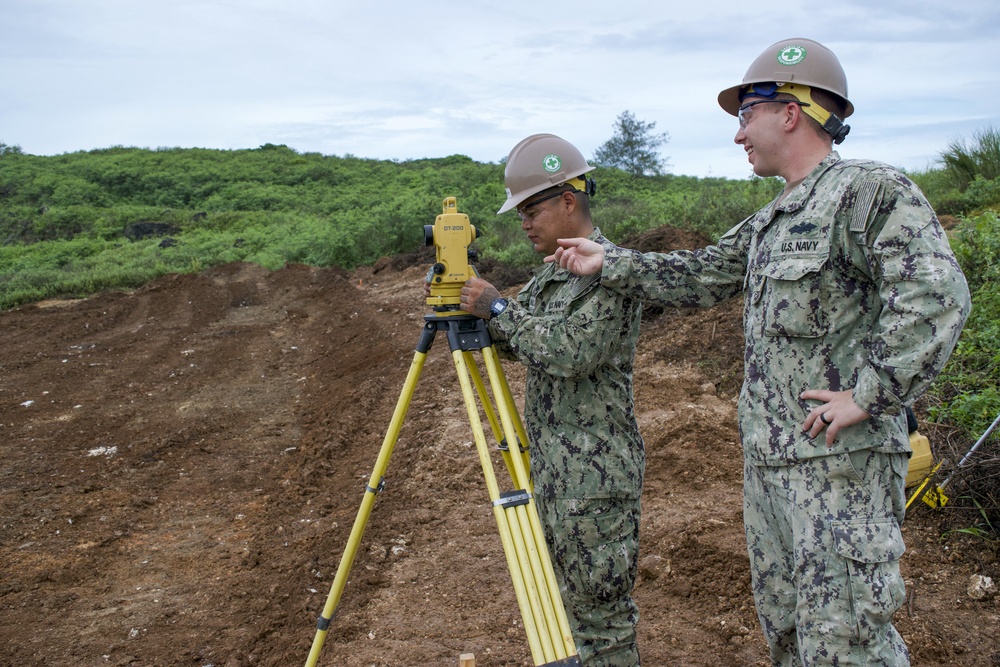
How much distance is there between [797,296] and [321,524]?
332cm

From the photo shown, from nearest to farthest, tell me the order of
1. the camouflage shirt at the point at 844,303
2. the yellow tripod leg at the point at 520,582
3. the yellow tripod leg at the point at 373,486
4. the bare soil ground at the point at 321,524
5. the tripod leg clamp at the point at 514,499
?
the camouflage shirt at the point at 844,303
the yellow tripod leg at the point at 520,582
the tripod leg clamp at the point at 514,499
the yellow tripod leg at the point at 373,486
the bare soil ground at the point at 321,524

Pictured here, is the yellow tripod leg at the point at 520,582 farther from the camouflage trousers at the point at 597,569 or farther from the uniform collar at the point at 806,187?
the uniform collar at the point at 806,187

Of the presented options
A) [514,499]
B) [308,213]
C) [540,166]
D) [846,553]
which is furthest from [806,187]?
[308,213]

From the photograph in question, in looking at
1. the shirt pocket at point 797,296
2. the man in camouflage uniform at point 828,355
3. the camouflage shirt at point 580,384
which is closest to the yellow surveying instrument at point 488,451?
the camouflage shirt at point 580,384

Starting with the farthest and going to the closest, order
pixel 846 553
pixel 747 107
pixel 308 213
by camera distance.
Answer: pixel 308 213, pixel 747 107, pixel 846 553

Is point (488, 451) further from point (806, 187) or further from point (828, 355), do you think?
point (806, 187)

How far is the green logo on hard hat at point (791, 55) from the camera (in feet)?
6.16

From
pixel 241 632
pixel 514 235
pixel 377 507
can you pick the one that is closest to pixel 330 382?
pixel 377 507

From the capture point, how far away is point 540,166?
226 centimetres

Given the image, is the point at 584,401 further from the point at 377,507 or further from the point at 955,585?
the point at 377,507

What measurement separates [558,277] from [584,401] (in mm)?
376

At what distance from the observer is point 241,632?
3385mm

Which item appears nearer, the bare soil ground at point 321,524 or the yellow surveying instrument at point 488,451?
the yellow surveying instrument at point 488,451

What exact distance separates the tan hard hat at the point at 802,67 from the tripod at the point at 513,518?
1023 mm
